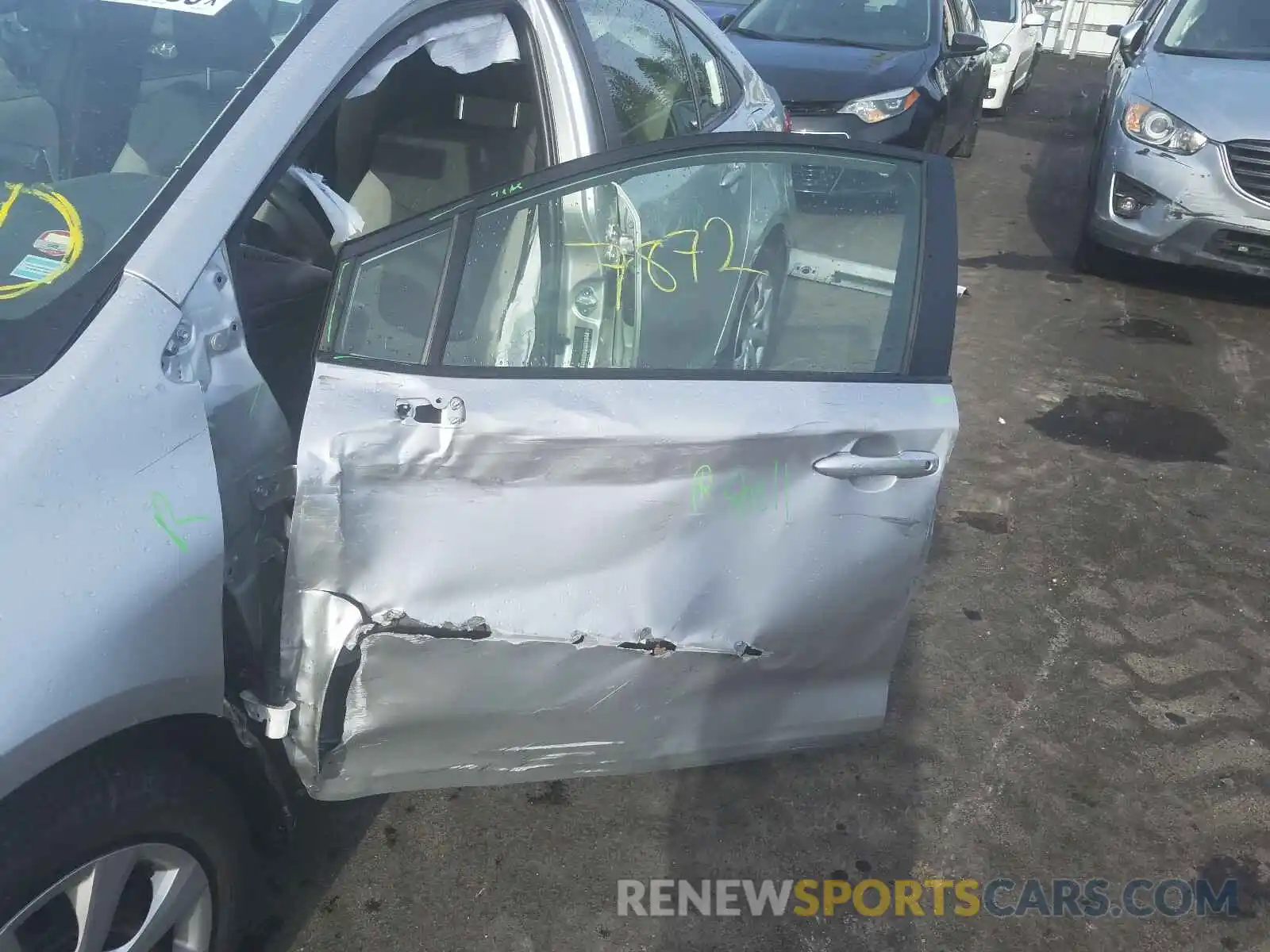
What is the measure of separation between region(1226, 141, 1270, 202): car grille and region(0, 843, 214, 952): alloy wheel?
534 centimetres

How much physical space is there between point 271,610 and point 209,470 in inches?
14.3

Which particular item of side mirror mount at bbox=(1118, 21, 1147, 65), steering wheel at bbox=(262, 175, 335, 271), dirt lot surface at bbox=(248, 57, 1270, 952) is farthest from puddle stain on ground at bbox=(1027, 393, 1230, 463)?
steering wheel at bbox=(262, 175, 335, 271)

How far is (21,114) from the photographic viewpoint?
2.02 m

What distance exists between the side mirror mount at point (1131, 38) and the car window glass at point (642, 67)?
13.4 ft

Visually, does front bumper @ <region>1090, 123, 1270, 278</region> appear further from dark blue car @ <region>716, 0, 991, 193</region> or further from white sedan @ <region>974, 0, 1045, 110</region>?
white sedan @ <region>974, 0, 1045, 110</region>

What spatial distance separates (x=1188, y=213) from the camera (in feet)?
16.7

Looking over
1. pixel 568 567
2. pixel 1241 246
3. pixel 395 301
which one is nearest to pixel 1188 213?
pixel 1241 246

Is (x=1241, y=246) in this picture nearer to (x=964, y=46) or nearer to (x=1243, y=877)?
(x=964, y=46)

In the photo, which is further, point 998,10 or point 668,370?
point 998,10

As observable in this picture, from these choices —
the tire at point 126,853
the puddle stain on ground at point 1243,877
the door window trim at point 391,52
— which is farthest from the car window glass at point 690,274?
the puddle stain on ground at point 1243,877

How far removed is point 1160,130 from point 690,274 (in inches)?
169

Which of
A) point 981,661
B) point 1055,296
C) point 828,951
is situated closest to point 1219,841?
point 981,661

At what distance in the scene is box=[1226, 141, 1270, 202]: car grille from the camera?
4.92 meters

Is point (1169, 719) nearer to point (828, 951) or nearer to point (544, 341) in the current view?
point (828, 951)
